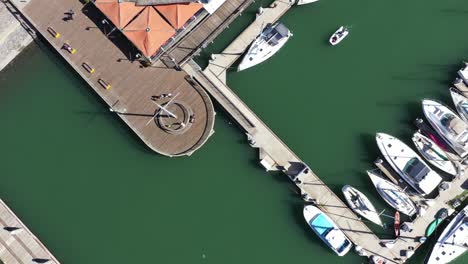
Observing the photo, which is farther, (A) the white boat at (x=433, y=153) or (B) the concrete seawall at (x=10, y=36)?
(B) the concrete seawall at (x=10, y=36)

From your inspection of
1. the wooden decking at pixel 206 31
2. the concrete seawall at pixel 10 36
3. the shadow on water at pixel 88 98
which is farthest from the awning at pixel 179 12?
the concrete seawall at pixel 10 36

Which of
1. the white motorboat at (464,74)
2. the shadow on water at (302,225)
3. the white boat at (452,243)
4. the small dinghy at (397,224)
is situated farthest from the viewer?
the shadow on water at (302,225)

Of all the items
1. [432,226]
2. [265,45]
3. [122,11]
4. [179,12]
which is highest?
[122,11]

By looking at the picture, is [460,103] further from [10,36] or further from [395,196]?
[10,36]

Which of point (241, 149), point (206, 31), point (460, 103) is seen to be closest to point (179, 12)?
point (206, 31)

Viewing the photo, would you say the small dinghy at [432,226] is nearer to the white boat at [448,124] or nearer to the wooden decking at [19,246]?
the white boat at [448,124]
